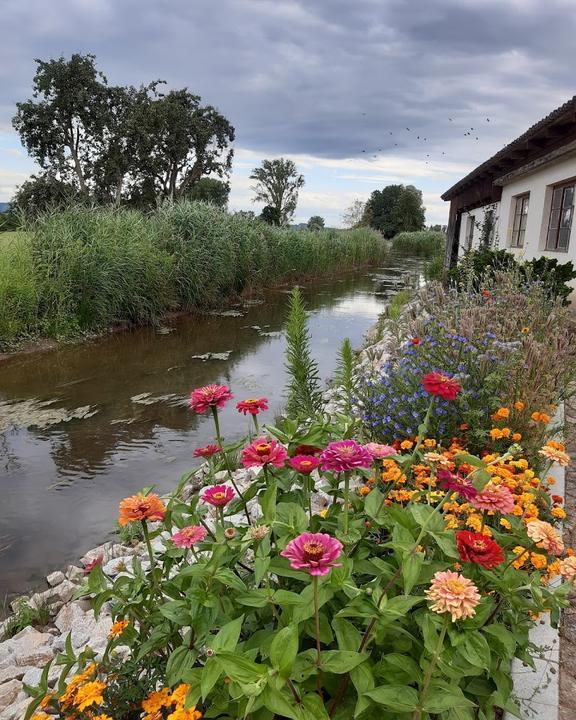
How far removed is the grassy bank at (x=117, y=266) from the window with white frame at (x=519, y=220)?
6.46 m

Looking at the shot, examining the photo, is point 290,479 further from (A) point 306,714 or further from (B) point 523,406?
(B) point 523,406

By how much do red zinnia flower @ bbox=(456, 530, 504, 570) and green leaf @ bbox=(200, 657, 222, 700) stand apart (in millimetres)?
→ 609

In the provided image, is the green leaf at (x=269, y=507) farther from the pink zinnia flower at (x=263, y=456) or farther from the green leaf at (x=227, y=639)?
the green leaf at (x=227, y=639)

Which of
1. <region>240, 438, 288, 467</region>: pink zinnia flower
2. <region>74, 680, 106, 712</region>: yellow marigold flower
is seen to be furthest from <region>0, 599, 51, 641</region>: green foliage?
<region>240, 438, 288, 467</region>: pink zinnia flower

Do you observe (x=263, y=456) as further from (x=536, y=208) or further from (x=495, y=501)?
(x=536, y=208)

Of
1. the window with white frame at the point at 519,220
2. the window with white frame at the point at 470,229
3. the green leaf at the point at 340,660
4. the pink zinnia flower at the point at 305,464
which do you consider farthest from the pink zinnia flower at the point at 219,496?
the window with white frame at the point at 470,229

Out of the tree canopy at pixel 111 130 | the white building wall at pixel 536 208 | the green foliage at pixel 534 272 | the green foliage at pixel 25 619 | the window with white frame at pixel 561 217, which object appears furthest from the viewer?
the tree canopy at pixel 111 130

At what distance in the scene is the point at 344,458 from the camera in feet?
4.65

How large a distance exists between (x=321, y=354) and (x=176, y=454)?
176 inches

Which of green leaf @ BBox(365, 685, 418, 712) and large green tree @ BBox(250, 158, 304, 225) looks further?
large green tree @ BBox(250, 158, 304, 225)

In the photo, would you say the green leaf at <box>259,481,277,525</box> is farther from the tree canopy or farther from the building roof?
the tree canopy

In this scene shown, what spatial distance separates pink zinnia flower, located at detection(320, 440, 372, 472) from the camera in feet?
4.61

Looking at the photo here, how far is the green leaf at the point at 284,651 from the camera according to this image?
Answer: 1.13 metres

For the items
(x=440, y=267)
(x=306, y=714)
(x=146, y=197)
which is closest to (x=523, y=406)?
(x=306, y=714)
